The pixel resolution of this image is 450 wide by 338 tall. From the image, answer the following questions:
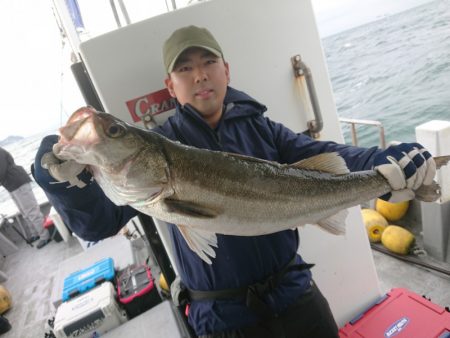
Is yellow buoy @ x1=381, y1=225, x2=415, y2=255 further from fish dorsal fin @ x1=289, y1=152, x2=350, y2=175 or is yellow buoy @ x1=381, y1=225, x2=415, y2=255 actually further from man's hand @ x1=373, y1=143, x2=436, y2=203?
fish dorsal fin @ x1=289, y1=152, x2=350, y2=175

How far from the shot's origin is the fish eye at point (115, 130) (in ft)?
4.66

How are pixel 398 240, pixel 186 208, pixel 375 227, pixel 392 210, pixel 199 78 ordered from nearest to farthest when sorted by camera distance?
pixel 186 208, pixel 199 78, pixel 398 240, pixel 375 227, pixel 392 210

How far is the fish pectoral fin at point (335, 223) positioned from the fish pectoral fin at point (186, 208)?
0.84 meters

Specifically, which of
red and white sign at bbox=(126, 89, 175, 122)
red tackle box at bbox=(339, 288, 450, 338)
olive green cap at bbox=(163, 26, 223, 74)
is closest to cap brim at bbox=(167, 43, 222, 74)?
olive green cap at bbox=(163, 26, 223, 74)

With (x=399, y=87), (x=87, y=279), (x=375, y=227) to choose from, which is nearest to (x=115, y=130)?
(x=87, y=279)

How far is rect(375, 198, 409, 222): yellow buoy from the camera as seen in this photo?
4992 millimetres

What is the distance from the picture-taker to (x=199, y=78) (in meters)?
2.03

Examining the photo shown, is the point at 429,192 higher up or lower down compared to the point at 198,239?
lower down

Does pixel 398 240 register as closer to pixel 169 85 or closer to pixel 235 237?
pixel 235 237

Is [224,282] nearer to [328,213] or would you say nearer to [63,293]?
[328,213]

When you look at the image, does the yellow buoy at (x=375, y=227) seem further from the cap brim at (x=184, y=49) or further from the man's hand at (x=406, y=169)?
the cap brim at (x=184, y=49)

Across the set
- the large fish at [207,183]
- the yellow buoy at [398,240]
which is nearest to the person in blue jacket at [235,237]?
the large fish at [207,183]

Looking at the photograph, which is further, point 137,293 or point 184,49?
point 137,293

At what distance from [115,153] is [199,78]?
33.9 inches
